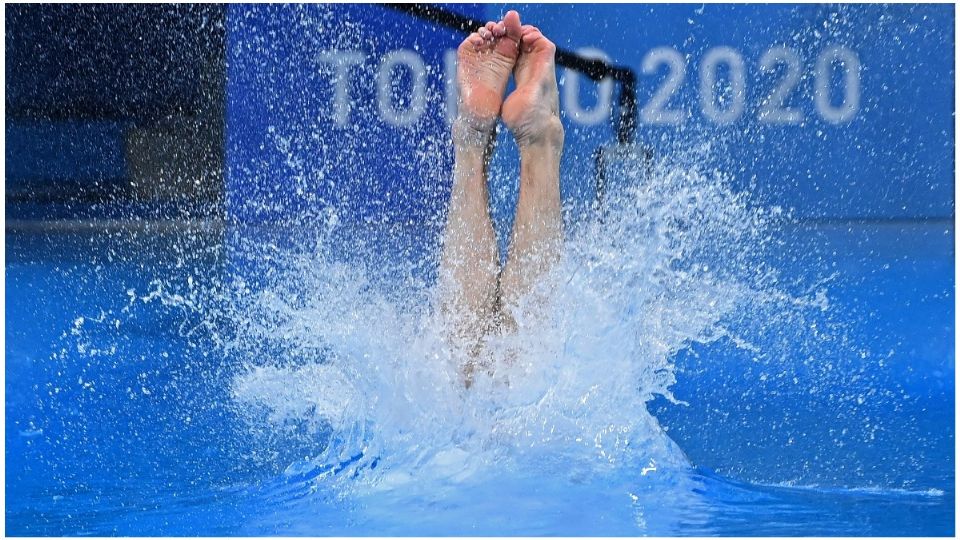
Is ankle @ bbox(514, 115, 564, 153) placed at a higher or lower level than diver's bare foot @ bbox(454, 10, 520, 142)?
lower

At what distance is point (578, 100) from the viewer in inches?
162

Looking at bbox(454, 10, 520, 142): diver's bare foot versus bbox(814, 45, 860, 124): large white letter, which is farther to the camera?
bbox(814, 45, 860, 124): large white letter

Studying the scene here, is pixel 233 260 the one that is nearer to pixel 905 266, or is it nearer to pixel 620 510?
pixel 905 266

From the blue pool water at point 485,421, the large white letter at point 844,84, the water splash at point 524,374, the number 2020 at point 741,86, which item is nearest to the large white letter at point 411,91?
the number 2020 at point 741,86

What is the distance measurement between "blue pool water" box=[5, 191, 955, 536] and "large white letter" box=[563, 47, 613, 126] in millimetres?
1942

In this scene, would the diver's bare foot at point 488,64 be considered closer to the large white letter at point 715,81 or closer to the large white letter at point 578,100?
the large white letter at point 578,100

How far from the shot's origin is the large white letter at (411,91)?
13.6 feet

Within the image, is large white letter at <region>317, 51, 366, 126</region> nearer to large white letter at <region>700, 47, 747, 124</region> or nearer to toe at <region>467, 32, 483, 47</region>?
large white letter at <region>700, 47, 747, 124</region>

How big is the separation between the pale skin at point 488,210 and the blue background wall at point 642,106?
2.56 meters

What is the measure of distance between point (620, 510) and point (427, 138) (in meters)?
3.22

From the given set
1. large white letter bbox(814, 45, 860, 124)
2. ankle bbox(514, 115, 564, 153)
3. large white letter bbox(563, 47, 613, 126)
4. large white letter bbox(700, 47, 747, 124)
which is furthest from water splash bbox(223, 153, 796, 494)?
large white letter bbox(814, 45, 860, 124)

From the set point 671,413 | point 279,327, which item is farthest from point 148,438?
point 671,413

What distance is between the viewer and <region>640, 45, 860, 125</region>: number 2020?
415 centimetres

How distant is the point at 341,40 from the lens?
418cm
